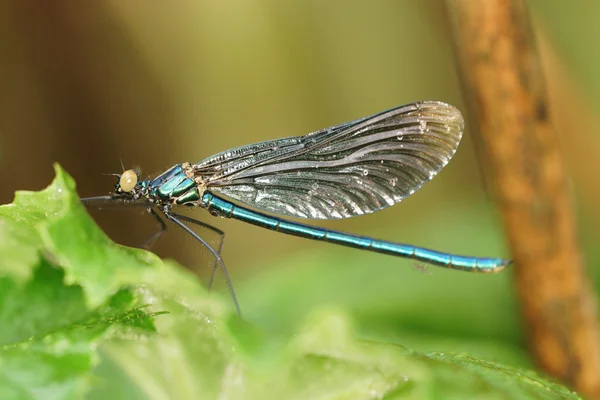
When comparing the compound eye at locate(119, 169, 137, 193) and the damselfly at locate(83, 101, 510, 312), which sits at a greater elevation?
the compound eye at locate(119, 169, 137, 193)

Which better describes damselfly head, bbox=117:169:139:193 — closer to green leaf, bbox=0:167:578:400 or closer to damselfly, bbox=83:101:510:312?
damselfly, bbox=83:101:510:312

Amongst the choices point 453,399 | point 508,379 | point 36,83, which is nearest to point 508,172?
point 508,379

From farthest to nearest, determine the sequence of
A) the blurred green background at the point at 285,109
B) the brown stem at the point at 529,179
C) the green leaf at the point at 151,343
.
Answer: the blurred green background at the point at 285,109
the brown stem at the point at 529,179
the green leaf at the point at 151,343

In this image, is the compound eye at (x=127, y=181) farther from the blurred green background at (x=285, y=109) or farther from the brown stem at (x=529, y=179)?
the brown stem at (x=529, y=179)

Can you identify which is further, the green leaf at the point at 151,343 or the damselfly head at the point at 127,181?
the damselfly head at the point at 127,181

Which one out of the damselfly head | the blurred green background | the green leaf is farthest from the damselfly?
the green leaf

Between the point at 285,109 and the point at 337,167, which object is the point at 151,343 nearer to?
the point at 337,167

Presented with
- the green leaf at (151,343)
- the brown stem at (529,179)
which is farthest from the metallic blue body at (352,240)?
the green leaf at (151,343)
